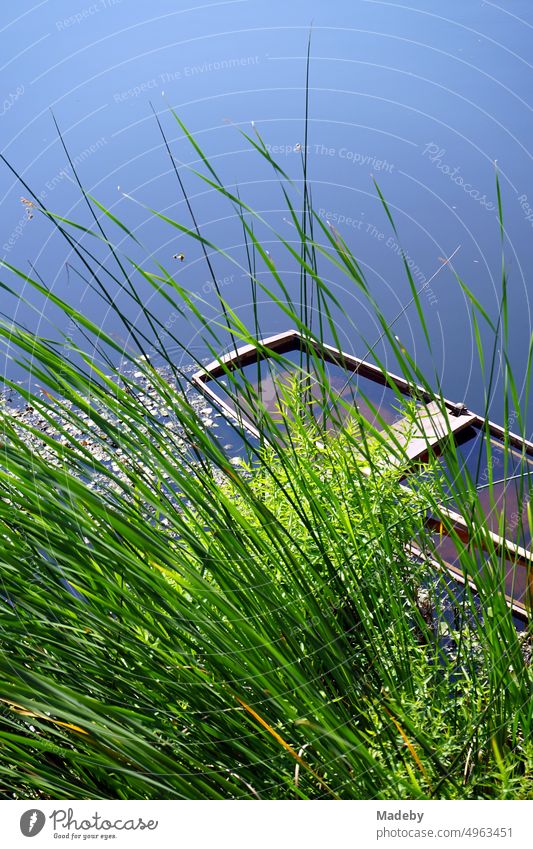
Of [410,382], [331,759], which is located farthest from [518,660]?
[410,382]

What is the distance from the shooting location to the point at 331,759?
35.7 inches

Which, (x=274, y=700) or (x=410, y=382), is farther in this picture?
(x=410, y=382)

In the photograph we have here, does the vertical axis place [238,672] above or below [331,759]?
above

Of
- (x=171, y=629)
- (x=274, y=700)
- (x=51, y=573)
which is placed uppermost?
(x=51, y=573)

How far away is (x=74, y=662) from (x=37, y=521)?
19 cm

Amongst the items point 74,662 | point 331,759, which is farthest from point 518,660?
point 74,662

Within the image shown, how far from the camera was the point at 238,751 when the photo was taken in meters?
0.96

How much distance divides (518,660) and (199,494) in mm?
490

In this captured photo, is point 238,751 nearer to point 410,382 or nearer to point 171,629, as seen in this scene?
point 171,629

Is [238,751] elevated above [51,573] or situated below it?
below

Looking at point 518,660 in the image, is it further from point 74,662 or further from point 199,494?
point 74,662
